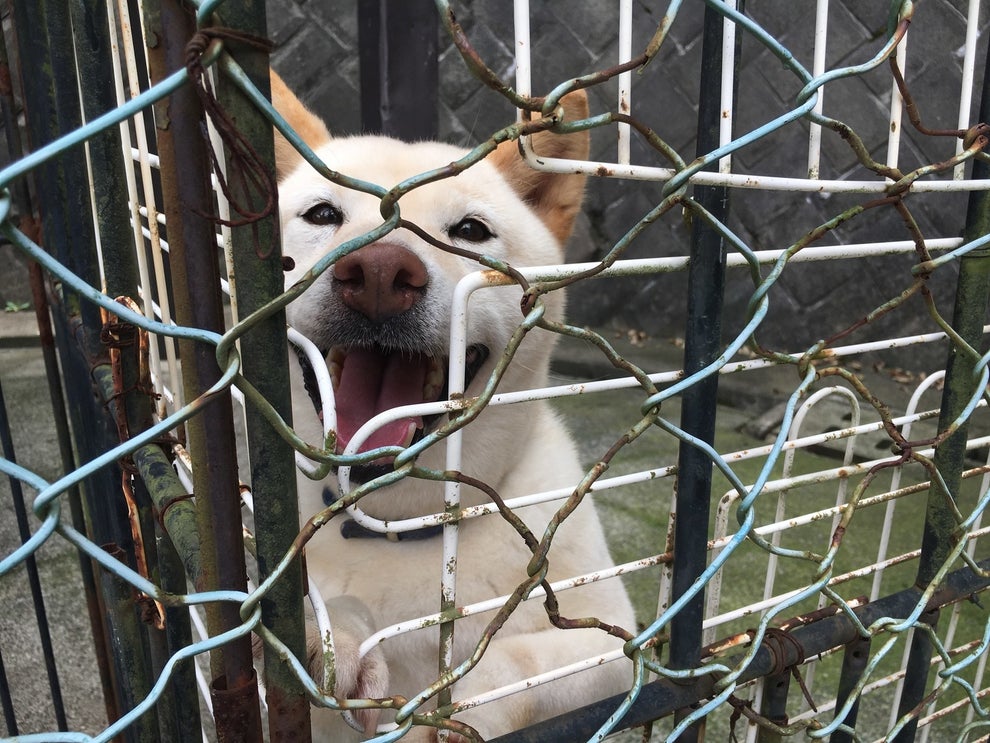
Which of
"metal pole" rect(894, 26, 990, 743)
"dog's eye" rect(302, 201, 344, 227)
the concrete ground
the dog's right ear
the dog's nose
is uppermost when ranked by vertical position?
the dog's right ear

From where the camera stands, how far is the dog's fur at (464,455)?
3.51 feet

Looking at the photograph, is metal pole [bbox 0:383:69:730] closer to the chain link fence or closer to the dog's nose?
the chain link fence

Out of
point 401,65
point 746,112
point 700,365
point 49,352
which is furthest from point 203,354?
point 746,112

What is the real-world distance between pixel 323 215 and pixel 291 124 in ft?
0.69

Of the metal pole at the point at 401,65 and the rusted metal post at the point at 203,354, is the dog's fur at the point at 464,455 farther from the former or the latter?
the metal pole at the point at 401,65

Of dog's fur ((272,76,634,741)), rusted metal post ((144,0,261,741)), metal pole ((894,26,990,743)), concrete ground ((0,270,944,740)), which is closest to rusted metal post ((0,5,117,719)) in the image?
dog's fur ((272,76,634,741))

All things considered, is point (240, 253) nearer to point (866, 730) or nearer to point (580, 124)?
point (580, 124)

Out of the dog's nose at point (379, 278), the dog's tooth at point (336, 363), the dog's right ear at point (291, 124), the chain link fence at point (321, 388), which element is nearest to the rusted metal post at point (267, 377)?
the chain link fence at point (321, 388)

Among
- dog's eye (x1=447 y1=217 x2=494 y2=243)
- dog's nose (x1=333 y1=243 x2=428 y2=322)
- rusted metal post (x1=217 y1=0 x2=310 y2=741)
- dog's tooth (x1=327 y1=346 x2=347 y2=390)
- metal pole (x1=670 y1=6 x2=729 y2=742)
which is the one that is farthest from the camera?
dog's eye (x1=447 y1=217 x2=494 y2=243)

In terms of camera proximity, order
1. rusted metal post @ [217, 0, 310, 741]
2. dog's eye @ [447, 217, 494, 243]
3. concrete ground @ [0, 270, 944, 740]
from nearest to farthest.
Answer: rusted metal post @ [217, 0, 310, 741] < dog's eye @ [447, 217, 494, 243] < concrete ground @ [0, 270, 944, 740]

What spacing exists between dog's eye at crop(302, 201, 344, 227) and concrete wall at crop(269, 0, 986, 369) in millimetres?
2722

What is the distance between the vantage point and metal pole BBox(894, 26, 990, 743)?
3.28 ft

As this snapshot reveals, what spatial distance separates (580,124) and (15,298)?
4.78 m

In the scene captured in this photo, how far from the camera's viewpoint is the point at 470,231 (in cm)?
133
